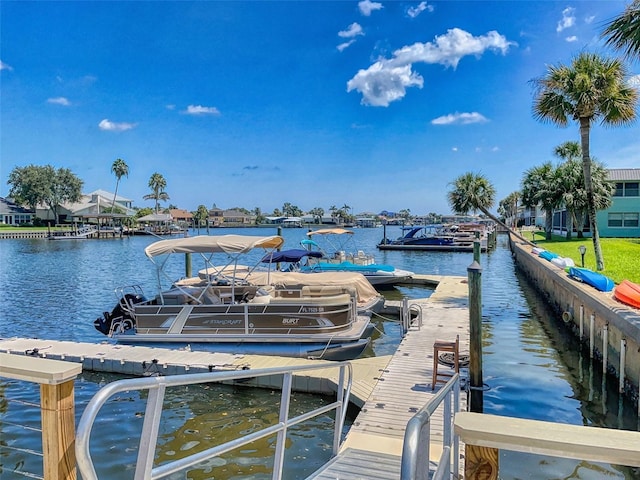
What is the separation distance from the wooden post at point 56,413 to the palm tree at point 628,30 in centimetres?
1472

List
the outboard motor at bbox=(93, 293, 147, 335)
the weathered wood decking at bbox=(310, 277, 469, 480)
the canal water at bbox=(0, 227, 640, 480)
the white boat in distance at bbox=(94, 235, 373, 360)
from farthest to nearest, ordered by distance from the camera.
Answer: the outboard motor at bbox=(93, 293, 147, 335) → the white boat in distance at bbox=(94, 235, 373, 360) → the canal water at bbox=(0, 227, 640, 480) → the weathered wood decking at bbox=(310, 277, 469, 480)

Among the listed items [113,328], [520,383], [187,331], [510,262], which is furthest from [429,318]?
[510,262]

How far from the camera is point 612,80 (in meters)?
19.1

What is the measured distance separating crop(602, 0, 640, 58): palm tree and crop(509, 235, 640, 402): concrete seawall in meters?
6.66

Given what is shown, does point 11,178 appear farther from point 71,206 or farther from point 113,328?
point 113,328

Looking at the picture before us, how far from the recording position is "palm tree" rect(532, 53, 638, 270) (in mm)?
19125

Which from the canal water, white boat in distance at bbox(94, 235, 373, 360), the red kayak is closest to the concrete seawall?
the red kayak

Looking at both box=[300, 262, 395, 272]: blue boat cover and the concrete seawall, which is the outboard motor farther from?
the concrete seawall

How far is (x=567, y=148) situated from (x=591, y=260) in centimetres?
3437

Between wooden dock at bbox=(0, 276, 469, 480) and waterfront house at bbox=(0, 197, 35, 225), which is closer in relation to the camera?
wooden dock at bbox=(0, 276, 469, 480)

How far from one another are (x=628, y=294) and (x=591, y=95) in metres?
12.1

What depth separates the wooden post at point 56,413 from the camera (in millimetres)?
2307

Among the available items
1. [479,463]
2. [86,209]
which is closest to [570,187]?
[479,463]

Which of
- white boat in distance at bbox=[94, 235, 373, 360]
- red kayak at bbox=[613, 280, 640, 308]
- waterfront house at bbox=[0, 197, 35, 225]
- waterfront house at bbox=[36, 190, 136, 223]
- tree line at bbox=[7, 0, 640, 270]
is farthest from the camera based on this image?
waterfront house at bbox=[36, 190, 136, 223]
